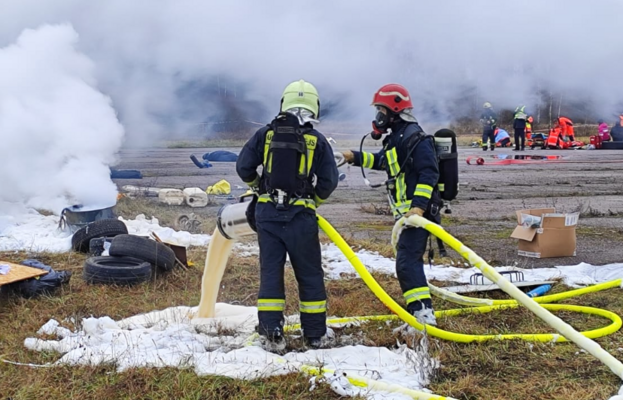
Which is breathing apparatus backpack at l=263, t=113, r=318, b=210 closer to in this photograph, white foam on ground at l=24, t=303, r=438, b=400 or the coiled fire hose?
the coiled fire hose

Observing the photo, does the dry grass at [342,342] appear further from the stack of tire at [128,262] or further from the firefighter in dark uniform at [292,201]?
the firefighter in dark uniform at [292,201]

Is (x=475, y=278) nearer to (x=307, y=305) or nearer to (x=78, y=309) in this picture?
(x=307, y=305)

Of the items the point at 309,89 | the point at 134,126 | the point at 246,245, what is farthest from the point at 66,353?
the point at 134,126

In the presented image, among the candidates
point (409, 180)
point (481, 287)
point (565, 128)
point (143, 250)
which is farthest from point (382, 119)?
point (565, 128)

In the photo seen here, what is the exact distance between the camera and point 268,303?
416 centimetres

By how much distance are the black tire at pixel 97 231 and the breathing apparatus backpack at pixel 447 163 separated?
3946 millimetres

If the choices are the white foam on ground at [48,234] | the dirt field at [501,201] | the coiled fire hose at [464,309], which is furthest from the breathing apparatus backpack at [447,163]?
the white foam on ground at [48,234]

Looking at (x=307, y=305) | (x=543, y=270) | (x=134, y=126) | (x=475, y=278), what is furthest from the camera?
(x=134, y=126)

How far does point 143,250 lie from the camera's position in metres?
5.98

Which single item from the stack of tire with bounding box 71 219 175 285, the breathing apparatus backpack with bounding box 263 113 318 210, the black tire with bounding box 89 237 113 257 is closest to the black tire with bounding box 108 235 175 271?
the stack of tire with bounding box 71 219 175 285

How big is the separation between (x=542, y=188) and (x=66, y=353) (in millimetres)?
11390

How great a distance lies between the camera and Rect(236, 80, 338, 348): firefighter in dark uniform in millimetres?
4109

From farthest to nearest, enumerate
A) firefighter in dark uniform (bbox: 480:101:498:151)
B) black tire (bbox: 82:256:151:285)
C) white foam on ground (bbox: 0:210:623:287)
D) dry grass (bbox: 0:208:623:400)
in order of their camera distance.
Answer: firefighter in dark uniform (bbox: 480:101:498:151), white foam on ground (bbox: 0:210:623:287), black tire (bbox: 82:256:151:285), dry grass (bbox: 0:208:623:400)

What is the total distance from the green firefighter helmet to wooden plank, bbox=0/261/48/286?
2727 mm
